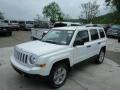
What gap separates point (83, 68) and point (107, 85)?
171 centimetres

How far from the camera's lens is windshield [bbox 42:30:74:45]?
211 inches

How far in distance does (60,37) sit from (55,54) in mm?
1195

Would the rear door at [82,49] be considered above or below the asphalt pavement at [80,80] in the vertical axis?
above

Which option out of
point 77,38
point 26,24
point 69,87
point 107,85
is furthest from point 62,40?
point 26,24

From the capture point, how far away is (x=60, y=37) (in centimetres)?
561

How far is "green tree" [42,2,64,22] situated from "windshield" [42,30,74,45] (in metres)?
40.4

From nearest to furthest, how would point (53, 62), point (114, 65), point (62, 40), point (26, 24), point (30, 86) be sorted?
point (53, 62)
point (30, 86)
point (62, 40)
point (114, 65)
point (26, 24)

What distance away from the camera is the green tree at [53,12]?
152 feet

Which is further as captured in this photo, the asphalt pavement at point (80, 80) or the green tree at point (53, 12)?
the green tree at point (53, 12)

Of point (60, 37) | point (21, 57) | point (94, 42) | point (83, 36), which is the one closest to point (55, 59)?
point (21, 57)

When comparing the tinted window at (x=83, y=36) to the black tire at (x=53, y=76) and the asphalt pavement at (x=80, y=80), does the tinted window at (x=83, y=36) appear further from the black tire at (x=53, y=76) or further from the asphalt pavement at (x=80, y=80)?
the black tire at (x=53, y=76)

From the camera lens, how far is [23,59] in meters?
4.57

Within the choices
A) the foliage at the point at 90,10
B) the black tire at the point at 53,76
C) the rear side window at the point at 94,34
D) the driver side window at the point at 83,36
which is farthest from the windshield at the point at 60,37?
the foliage at the point at 90,10

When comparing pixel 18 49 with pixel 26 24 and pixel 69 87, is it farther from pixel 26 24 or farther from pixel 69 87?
pixel 26 24
